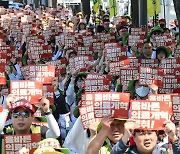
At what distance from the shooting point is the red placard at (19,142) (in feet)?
22.2

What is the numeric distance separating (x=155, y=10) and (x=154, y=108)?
15.1 metres

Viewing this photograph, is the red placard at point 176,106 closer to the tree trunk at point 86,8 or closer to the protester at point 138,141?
the protester at point 138,141

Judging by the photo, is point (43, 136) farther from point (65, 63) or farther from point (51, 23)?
point (51, 23)

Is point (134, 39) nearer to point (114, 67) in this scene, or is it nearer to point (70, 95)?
point (114, 67)

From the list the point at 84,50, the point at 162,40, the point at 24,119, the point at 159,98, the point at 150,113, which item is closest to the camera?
the point at 150,113

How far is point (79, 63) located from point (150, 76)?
2812 millimetres

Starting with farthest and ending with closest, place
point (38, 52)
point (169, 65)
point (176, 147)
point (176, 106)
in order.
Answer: point (38, 52) → point (169, 65) → point (176, 106) → point (176, 147)

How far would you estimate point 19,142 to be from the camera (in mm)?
6777

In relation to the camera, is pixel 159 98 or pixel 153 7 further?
pixel 153 7

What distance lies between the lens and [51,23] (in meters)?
20.5

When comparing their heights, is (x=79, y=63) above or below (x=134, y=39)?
below

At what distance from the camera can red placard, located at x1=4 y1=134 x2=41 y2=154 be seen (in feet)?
22.2

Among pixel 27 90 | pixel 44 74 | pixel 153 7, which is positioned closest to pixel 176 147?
pixel 27 90

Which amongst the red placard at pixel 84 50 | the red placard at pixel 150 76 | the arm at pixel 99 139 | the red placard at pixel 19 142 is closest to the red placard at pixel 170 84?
the red placard at pixel 150 76
